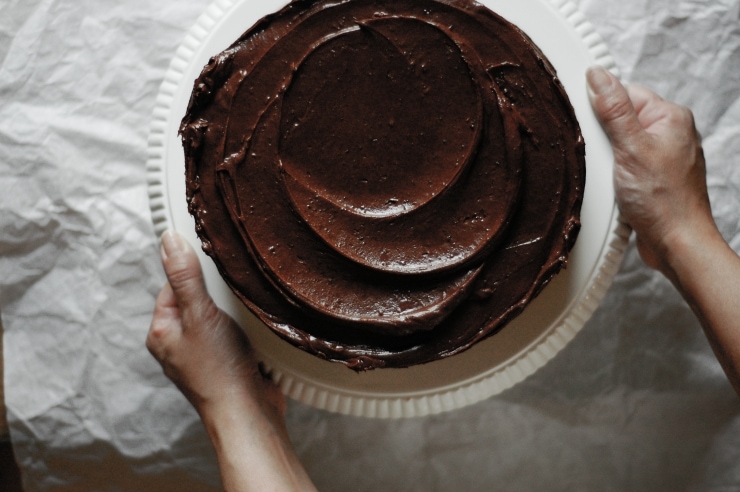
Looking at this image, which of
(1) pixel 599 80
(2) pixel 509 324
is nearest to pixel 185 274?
(2) pixel 509 324

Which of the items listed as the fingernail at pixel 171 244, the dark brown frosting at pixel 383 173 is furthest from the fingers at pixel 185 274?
the dark brown frosting at pixel 383 173

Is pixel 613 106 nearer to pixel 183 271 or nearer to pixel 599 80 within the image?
pixel 599 80

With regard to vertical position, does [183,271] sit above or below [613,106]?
below

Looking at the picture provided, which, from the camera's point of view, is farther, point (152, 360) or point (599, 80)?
point (152, 360)

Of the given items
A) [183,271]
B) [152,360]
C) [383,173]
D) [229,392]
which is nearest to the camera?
[383,173]

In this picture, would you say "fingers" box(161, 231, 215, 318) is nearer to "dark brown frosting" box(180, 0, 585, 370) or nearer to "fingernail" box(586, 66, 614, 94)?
"dark brown frosting" box(180, 0, 585, 370)

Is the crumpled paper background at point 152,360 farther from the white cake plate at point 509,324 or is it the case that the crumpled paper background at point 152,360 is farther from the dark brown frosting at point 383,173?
the dark brown frosting at point 383,173

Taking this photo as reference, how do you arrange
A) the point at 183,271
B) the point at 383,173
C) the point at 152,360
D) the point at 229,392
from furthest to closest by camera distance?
the point at 152,360
the point at 229,392
the point at 183,271
the point at 383,173
